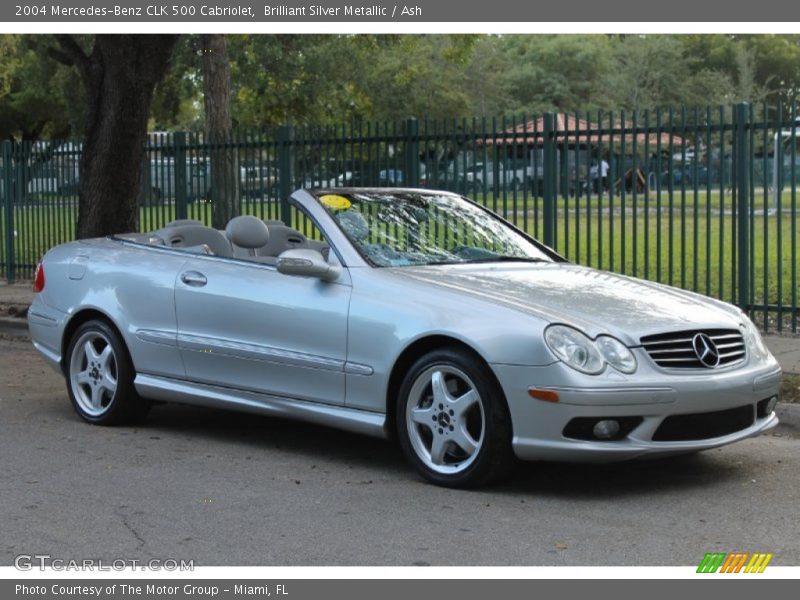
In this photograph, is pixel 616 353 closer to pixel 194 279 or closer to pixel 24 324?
pixel 194 279

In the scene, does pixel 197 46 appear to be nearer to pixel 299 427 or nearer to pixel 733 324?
pixel 299 427

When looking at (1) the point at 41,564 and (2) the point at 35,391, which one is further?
(2) the point at 35,391

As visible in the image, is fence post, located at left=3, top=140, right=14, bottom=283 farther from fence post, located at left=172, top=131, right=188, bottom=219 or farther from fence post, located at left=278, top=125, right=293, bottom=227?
fence post, located at left=278, top=125, right=293, bottom=227

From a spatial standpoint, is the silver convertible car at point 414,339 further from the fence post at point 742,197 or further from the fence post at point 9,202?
the fence post at point 9,202

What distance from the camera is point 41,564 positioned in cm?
510

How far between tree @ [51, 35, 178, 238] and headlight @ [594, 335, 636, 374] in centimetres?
800

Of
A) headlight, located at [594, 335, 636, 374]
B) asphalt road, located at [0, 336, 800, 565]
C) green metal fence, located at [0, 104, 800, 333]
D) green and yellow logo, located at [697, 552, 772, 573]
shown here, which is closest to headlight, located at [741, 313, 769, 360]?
asphalt road, located at [0, 336, 800, 565]

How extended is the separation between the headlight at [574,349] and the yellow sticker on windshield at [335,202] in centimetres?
189

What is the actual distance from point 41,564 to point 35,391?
4.95 meters

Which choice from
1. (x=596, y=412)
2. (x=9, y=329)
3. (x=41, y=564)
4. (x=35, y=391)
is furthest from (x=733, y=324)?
(x=9, y=329)

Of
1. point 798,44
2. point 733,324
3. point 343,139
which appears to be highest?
point 798,44

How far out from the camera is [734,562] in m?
5.14

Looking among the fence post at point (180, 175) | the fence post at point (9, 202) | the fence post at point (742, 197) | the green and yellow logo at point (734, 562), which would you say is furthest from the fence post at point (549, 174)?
the fence post at point (9, 202)

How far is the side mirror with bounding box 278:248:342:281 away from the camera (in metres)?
6.92
